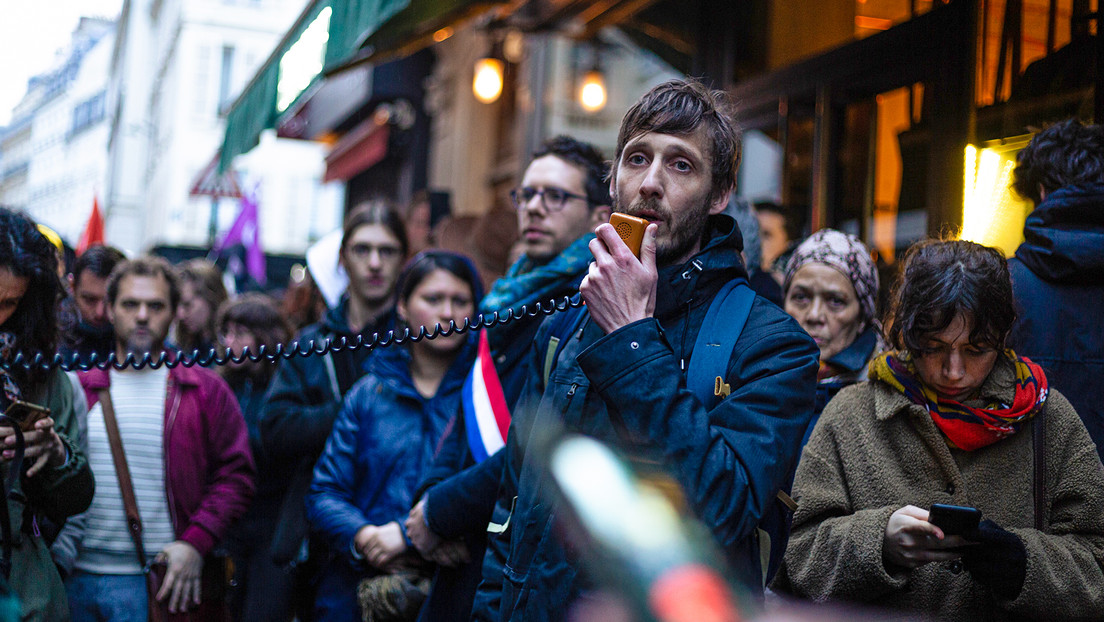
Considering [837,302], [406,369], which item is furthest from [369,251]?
[837,302]

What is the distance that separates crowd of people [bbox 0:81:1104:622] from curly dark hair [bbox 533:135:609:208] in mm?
16

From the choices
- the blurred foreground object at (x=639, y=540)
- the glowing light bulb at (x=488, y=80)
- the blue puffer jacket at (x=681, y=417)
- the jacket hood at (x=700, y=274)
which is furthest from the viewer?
the glowing light bulb at (x=488, y=80)

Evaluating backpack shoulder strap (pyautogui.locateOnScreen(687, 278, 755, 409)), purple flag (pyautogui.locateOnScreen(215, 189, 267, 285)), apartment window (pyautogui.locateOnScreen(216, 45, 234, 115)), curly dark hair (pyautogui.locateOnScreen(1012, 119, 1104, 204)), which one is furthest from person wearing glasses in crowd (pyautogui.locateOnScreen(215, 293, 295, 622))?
apartment window (pyautogui.locateOnScreen(216, 45, 234, 115))

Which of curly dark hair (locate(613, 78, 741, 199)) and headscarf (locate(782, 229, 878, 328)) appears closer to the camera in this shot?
curly dark hair (locate(613, 78, 741, 199))

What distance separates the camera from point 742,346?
2.23 meters

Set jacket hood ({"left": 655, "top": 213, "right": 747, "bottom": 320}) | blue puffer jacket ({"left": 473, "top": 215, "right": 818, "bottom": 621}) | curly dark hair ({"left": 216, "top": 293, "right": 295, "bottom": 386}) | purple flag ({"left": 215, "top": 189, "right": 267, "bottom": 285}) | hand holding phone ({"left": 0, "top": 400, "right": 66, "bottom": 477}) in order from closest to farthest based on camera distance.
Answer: blue puffer jacket ({"left": 473, "top": 215, "right": 818, "bottom": 621})
jacket hood ({"left": 655, "top": 213, "right": 747, "bottom": 320})
hand holding phone ({"left": 0, "top": 400, "right": 66, "bottom": 477})
curly dark hair ({"left": 216, "top": 293, "right": 295, "bottom": 386})
purple flag ({"left": 215, "top": 189, "right": 267, "bottom": 285})

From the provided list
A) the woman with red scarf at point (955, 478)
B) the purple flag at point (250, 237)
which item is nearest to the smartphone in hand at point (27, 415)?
the woman with red scarf at point (955, 478)

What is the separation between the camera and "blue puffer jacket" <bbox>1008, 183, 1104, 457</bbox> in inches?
118

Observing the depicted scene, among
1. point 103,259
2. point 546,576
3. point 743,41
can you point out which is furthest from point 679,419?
point 743,41

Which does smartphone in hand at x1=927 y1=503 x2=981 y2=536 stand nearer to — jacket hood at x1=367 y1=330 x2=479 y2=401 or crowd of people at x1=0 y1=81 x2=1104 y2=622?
crowd of people at x1=0 y1=81 x2=1104 y2=622

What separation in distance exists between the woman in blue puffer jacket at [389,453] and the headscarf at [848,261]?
1342 mm

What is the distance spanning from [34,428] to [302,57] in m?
4.79

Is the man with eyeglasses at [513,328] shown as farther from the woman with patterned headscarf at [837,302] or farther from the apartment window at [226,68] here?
the apartment window at [226,68]

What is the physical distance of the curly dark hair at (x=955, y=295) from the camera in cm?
→ 268
